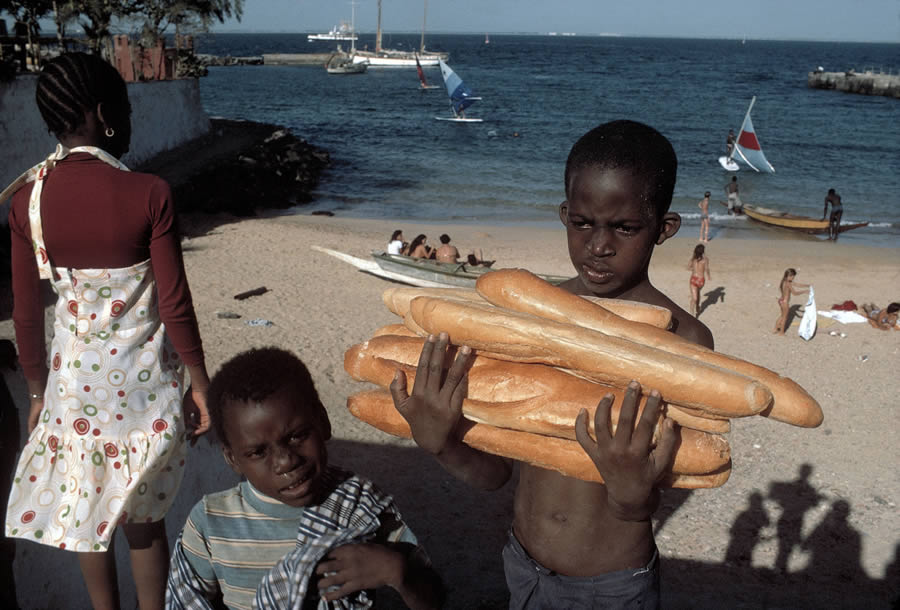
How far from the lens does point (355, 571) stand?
1.88 metres

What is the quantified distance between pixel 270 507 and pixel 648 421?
121 centimetres

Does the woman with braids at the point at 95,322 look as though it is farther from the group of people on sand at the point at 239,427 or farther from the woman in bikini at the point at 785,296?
the woman in bikini at the point at 785,296

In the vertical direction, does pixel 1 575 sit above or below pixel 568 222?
below

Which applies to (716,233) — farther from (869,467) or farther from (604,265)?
(604,265)

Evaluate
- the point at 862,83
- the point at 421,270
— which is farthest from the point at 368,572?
the point at 862,83

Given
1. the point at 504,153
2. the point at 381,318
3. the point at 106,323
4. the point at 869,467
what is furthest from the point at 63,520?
the point at 504,153

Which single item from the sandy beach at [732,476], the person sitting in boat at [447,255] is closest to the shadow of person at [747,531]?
the sandy beach at [732,476]

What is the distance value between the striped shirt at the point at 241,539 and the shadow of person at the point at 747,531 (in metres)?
4.50

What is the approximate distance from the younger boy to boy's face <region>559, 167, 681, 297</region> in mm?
953

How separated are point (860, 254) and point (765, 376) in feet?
69.3

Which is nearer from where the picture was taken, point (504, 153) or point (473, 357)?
point (473, 357)

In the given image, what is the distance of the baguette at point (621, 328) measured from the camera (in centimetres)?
147

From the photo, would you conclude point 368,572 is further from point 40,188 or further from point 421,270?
point 421,270

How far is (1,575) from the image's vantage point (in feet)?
9.46
